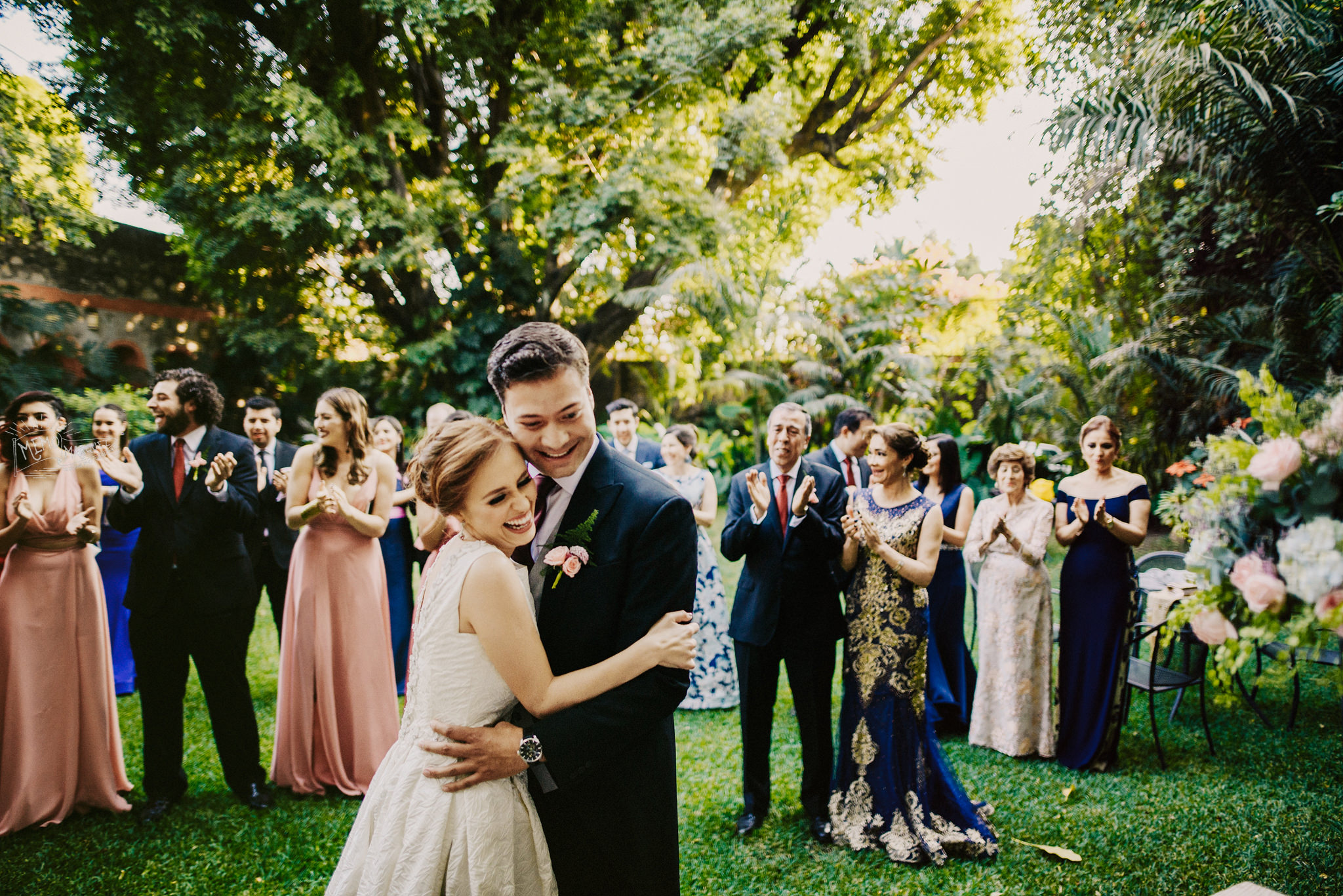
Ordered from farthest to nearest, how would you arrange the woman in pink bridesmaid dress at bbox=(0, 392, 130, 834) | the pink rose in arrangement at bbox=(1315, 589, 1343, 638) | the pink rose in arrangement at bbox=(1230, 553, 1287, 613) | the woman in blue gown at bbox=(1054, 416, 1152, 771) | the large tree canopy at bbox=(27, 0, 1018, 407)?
the large tree canopy at bbox=(27, 0, 1018, 407)
the woman in blue gown at bbox=(1054, 416, 1152, 771)
the woman in pink bridesmaid dress at bbox=(0, 392, 130, 834)
the pink rose in arrangement at bbox=(1230, 553, 1287, 613)
the pink rose in arrangement at bbox=(1315, 589, 1343, 638)

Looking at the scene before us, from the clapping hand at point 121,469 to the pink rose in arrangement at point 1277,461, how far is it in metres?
4.89

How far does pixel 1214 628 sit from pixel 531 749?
1.72 m

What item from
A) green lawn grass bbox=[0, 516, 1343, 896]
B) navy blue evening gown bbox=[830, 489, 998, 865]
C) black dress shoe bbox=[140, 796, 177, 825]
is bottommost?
green lawn grass bbox=[0, 516, 1343, 896]

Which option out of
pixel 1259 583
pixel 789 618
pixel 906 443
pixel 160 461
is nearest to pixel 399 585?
pixel 160 461

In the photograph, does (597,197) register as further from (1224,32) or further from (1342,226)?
(1342,226)

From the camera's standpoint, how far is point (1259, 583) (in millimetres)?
1652

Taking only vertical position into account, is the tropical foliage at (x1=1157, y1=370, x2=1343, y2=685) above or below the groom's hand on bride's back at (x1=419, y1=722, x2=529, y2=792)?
above

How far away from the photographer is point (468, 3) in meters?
9.65

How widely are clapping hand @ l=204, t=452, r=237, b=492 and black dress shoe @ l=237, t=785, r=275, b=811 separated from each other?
1749 millimetres

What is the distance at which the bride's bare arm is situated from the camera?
167cm

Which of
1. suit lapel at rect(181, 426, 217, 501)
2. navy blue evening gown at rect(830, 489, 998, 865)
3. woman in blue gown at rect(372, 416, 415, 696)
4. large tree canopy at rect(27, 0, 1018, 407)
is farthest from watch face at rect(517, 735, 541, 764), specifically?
large tree canopy at rect(27, 0, 1018, 407)

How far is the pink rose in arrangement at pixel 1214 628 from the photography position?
177 centimetres

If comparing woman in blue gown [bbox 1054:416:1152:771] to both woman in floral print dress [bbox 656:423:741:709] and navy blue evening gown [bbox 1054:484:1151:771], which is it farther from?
woman in floral print dress [bbox 656:423:741:709]

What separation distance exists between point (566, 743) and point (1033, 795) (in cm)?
378
